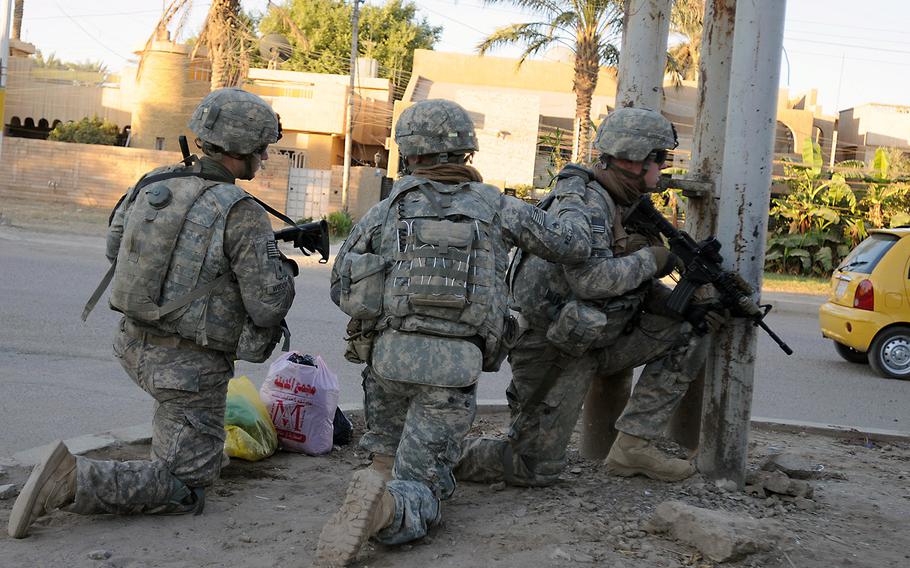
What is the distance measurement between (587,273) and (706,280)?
53 cm

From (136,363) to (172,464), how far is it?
0.45 meters

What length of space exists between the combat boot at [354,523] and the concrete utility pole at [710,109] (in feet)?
7.15

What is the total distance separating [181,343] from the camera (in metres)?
3.90

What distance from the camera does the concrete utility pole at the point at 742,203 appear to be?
412 cm

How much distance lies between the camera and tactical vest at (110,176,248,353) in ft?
12.5

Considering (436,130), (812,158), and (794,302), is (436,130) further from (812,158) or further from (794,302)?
(812,158)

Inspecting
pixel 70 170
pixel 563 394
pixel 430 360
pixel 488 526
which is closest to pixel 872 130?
pixel 70 170

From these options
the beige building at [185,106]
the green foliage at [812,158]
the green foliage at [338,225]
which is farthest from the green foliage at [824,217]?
the beige building at [185,106]

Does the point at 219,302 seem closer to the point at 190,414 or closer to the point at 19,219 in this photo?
the point at 190,414

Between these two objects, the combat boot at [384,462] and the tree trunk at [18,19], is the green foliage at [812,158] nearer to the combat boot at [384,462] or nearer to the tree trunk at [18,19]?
the combat boot at [384,462]

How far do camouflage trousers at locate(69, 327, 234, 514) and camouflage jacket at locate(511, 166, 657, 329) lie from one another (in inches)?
55.2

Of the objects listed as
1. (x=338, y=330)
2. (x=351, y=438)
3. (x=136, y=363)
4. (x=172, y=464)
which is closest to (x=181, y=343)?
(x=136, y=363)

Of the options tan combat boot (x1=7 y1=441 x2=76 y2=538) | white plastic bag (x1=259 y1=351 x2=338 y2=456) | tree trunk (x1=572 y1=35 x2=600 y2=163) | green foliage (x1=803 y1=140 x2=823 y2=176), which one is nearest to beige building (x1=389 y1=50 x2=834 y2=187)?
tree trunk (x1=572 y1=35 x2=600 y2=163)

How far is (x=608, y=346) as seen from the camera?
14.7ft
